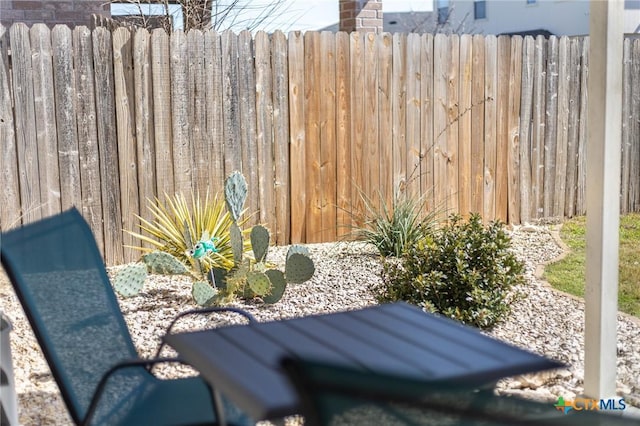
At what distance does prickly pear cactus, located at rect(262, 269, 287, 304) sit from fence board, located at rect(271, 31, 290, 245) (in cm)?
180

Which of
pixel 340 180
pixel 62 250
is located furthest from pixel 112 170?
pixel 62 250

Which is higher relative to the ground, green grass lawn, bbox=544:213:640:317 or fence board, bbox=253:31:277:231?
fence board, bbox=253:31:277:231

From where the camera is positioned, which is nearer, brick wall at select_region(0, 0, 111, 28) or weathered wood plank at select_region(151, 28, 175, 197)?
weathered wood plank at select_region(151, 28, 175, 197)

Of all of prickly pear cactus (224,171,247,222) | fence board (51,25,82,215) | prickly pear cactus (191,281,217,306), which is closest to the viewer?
prickly pear cactus (191,281,217,306)

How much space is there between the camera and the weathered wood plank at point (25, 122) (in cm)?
588

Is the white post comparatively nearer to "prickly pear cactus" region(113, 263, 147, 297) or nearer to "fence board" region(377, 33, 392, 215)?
"prickly pear cactus" region(113, 263, 147, 297)

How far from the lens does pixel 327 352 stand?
2229mm

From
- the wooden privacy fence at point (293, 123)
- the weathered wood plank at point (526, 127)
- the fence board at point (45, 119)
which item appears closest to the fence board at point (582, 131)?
the wooden privacy fence at point (293, 123)

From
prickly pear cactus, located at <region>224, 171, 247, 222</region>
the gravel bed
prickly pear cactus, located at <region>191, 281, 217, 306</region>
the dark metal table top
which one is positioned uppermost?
prickly pear cactus, located at <region>224, 171, 247, 222</region>

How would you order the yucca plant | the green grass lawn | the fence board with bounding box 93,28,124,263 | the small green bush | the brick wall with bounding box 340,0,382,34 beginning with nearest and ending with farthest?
the small green bush → the yucca plant → the green grass lawn → the fence board with bounding box 93,28,124,263 → the brick wall with bounding box 340,0,382,34

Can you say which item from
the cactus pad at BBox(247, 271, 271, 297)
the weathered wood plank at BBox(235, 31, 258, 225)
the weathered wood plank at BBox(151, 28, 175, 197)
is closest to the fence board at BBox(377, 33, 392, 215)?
the weathered wood plank at BBox(235, 31, 258, 225)

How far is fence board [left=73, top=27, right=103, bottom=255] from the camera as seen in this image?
19.8ft

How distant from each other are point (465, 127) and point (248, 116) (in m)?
2.14

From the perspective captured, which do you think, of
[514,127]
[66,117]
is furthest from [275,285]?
[514,127]
